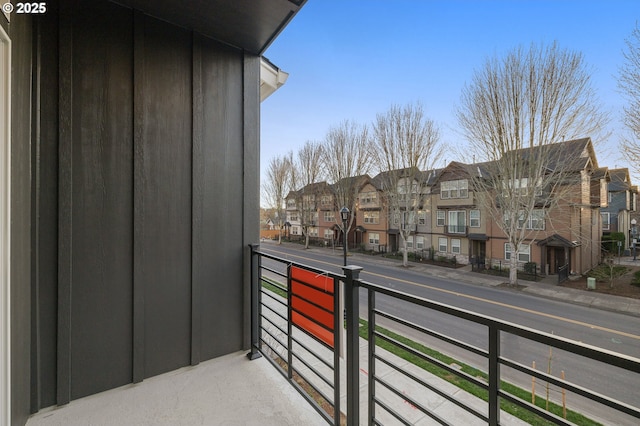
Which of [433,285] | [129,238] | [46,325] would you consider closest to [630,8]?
[433,285]

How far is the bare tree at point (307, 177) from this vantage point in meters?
20.7

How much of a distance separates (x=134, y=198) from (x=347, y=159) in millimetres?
16484

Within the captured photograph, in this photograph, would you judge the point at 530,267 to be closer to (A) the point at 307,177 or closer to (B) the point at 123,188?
(A) the point at 307,177

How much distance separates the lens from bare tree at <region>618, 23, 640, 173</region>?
24.6ft

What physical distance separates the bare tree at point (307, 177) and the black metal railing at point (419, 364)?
1421cm

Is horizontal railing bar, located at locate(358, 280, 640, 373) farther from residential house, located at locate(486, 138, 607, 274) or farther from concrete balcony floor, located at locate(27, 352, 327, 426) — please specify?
residential house, located at locate(486, 138, 607, 274)

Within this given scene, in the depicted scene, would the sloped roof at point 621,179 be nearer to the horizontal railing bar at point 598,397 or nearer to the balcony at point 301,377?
the balcony at point 301,377

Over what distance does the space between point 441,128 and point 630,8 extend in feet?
22.9

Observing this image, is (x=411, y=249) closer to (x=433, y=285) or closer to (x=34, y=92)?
(x=433, y=285)

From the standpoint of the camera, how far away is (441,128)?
543 inches

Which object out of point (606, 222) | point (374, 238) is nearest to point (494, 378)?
point (374, 238)

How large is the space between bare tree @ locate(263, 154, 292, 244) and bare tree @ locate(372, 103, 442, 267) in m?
9.13

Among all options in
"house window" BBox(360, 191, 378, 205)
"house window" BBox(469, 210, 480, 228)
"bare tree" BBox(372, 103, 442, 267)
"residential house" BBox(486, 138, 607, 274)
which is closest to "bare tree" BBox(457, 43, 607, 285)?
"residential house" BBox(486, 138, 607, 274)

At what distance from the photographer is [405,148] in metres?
14.5
